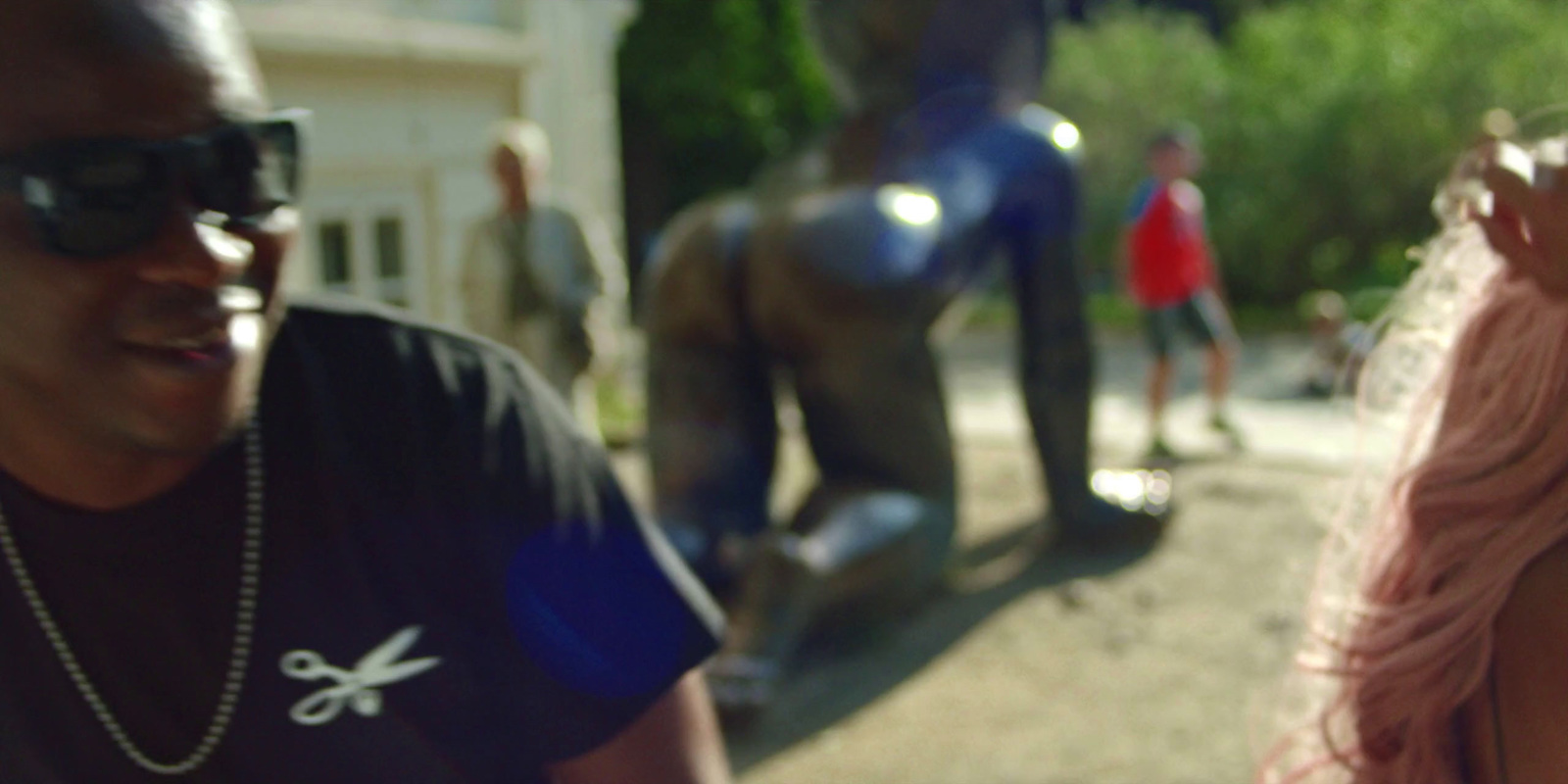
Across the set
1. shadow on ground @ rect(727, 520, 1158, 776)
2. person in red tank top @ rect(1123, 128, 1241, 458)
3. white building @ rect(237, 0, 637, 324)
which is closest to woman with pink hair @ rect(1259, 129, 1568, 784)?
shadow on ground @ rect(727, 520, 1158, 776)

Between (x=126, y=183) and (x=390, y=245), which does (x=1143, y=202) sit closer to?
(x=390, y=245)

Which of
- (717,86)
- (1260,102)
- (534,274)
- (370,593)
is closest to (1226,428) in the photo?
(534,274)

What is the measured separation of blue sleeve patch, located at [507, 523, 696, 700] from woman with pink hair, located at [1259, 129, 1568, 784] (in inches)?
23.9

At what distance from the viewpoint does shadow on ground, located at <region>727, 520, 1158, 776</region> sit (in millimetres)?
3730

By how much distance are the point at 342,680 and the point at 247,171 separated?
430 mm

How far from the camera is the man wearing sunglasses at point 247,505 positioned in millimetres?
1194

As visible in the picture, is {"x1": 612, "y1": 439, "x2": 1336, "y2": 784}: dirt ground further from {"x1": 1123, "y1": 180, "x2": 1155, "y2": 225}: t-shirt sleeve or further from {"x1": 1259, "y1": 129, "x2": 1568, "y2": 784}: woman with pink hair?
{"x1": 1123, "y1": 180, "x2": 1155, "y2": 225}: t-shirt sleeve

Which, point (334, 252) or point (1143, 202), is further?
point (334, 252)

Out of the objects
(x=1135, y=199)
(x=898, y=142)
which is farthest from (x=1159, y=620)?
(x=1135, y=199)

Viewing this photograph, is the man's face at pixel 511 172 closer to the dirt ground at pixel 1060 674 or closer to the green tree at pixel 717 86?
the dirt ground at pixel 1060 674

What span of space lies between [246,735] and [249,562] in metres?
0.14

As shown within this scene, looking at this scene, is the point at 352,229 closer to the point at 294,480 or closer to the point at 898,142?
the point at 898,142

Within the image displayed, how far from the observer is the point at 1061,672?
161 inches

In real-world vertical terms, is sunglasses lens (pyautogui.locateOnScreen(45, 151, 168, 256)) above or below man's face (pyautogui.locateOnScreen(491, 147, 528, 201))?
above
